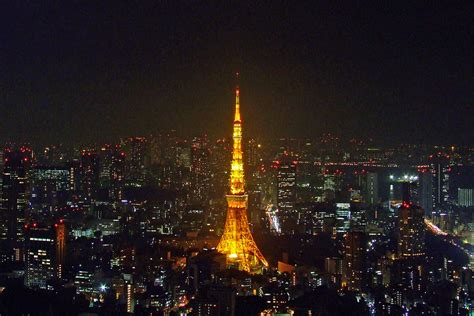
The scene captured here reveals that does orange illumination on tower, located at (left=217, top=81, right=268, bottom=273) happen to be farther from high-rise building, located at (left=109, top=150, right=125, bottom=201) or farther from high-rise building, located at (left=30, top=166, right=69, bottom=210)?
high-rise building, located at (left=109, top=150, right=125, bottom=201)

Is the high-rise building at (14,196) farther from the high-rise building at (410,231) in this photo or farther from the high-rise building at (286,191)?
the high-rise building at (410,231)

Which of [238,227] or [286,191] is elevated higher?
[286,191]

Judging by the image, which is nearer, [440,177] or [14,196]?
[440,177]

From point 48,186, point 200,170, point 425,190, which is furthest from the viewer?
point 200,170

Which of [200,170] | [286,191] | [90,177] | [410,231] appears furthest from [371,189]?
[90,177]

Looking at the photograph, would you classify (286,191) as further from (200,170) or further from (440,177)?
(440,177)

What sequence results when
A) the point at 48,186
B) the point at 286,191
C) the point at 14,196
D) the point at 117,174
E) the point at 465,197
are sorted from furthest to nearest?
the point at 117,174 → the point at 286,191 → the point at 48,186 → the point at 14,196 → the point at 465,197

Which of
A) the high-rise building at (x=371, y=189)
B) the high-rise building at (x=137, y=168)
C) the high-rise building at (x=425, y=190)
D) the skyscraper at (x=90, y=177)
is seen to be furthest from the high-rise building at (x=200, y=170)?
the high-rise building at (x=425, y=190)
